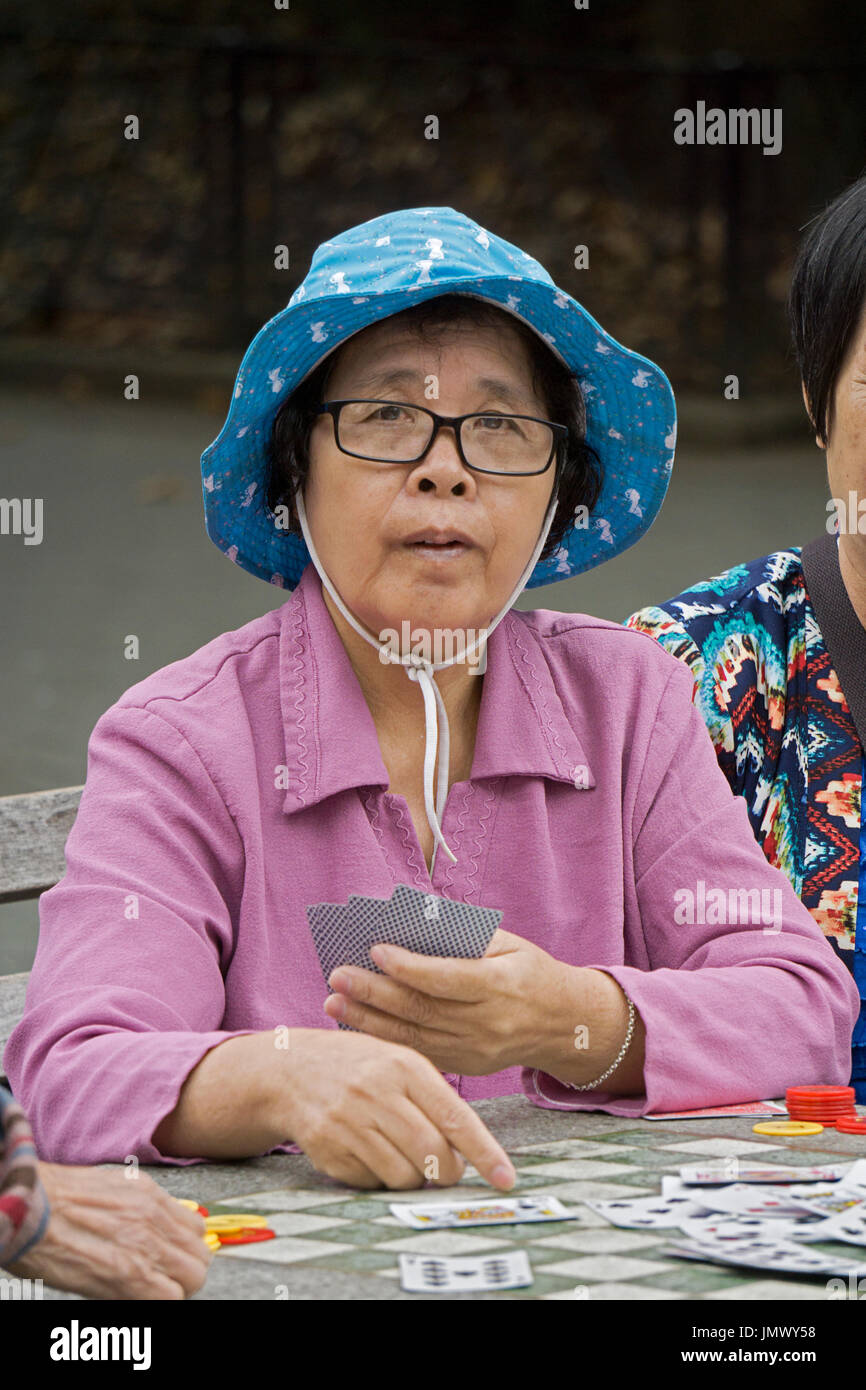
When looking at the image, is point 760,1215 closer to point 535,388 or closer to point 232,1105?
point 232,1105

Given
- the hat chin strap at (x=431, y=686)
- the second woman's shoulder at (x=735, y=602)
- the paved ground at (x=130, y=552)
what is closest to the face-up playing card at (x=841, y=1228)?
the hat chin strap at (x=431, y=686)

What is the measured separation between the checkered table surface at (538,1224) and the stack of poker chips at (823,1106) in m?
0.05

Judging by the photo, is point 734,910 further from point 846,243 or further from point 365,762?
point 846,243

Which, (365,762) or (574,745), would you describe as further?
(574,745)

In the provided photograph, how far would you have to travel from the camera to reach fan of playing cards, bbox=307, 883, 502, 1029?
202 centimetres

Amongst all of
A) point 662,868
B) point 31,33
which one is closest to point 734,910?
point 662,868

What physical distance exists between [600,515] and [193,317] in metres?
12.2

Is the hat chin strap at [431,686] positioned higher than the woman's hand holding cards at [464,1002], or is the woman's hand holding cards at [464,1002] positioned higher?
the hat chin strap at [431,686]

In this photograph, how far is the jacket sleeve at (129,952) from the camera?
6.79 feet

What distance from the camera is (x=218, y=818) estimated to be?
7.86 feet

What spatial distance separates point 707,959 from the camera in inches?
99.3

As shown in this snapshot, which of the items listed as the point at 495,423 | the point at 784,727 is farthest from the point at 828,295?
the point at 495,423

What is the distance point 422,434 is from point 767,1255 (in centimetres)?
124

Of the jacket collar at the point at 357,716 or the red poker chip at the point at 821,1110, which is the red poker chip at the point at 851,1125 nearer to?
the red poker chip at the point at 821,1110
